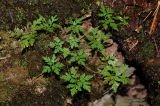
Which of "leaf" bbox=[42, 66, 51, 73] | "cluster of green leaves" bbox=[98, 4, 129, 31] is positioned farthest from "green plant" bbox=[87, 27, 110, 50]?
"leaf" bbox=[42, 66, 51, 73]

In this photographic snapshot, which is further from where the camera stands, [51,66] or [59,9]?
[59,9]

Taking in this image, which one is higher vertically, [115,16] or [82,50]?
[115,16]

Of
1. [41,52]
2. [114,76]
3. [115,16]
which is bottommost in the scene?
[114,76]

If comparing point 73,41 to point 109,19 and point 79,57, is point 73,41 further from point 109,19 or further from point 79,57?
point 109,19

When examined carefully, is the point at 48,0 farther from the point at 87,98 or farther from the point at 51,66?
the point at 87,98

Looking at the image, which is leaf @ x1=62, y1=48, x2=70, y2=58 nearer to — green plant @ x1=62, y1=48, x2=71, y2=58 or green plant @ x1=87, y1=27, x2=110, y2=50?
green plant @ x1=62, y1=48, x2=71, y2=58

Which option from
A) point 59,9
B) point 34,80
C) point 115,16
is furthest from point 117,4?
point 34,80
